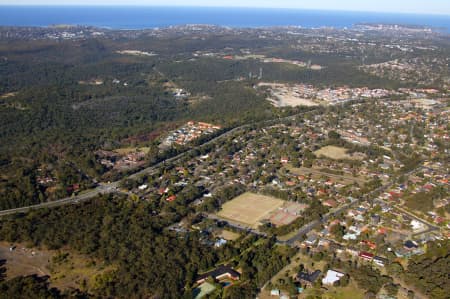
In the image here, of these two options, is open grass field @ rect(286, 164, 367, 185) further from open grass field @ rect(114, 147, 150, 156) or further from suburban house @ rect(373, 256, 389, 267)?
open grass field @ rect(114, 147, 150, 156)

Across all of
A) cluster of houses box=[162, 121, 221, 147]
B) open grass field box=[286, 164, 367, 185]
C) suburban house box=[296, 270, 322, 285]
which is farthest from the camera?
cluster of houses box=[162, 121, 221, 147]

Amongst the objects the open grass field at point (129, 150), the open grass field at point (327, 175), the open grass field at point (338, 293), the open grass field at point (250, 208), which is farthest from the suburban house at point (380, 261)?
the open grass field at point (129, 150)

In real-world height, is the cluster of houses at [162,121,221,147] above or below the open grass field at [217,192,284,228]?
above

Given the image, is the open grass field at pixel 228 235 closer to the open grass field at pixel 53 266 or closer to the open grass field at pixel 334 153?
the open grass field at pixel 53 266

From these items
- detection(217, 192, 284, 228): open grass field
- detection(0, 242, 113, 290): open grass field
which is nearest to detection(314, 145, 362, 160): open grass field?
detection(217, 192, 284, 228): open grass field

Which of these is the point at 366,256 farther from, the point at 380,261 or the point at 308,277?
the point at 308,277

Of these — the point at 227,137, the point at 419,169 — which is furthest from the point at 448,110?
the point at 227,137

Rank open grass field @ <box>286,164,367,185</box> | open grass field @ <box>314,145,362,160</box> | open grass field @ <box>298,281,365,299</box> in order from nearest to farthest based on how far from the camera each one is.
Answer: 1. open grass field @ <box>298,281,365,299</box>
2. open grass field @ <box>286,164,367,185</box>
3. open grass field @ <box>314,145,362,160</box>
